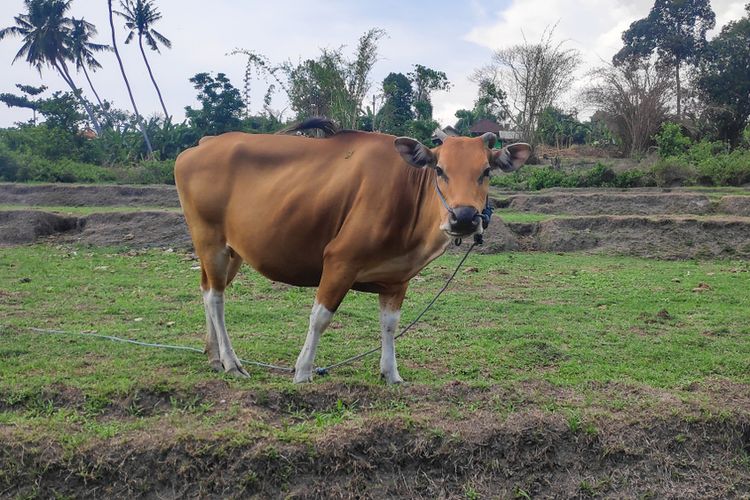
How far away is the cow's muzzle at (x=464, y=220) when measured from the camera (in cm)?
433

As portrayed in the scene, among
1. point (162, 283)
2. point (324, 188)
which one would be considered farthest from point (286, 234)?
point (162, 283)

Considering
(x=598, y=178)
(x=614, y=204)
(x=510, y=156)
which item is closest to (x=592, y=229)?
(x=614, y=204)

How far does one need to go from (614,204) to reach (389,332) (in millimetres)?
14829

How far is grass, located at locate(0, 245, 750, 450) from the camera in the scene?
4613 mm

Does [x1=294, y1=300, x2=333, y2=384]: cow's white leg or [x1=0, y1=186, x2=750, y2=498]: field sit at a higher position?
[x1=294, y1=300, x2=333, y2=384]: cow's white leg

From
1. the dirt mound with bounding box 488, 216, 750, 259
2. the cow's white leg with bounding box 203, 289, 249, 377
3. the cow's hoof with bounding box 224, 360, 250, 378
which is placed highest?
the cow's white leg with bounding box 203, 289, 249, 377

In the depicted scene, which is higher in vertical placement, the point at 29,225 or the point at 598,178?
the point at 598,178

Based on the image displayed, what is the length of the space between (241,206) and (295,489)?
2.45m

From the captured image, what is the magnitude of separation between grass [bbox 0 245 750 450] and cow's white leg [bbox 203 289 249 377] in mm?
181

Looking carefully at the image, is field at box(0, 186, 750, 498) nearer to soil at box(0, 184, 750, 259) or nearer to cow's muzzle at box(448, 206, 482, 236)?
cow's muzzle at box(448, 206, 482, 236)

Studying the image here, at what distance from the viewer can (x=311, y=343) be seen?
512cm

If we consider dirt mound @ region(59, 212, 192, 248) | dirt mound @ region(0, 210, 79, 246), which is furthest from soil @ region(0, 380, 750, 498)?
dirt mound @ region(0, 210, 79, 246)

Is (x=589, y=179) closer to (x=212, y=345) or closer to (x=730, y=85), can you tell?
(x=730, y=85)

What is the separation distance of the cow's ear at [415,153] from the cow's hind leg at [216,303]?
74.8 inches
